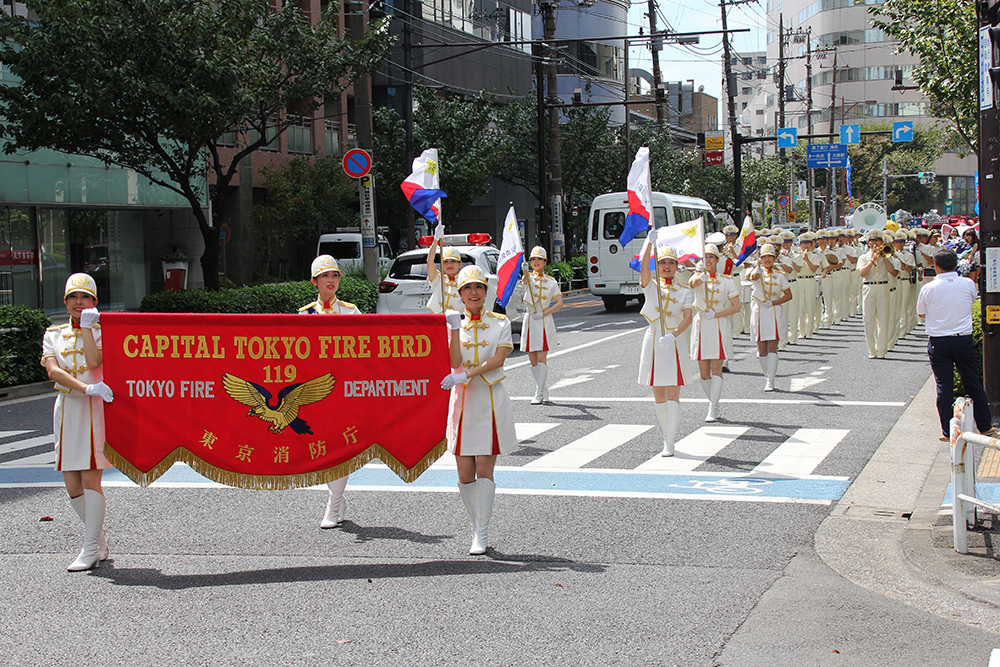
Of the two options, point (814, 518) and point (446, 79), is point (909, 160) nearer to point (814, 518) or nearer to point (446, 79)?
point (446, 79)

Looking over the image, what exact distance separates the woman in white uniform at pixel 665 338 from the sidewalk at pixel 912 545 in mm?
1752

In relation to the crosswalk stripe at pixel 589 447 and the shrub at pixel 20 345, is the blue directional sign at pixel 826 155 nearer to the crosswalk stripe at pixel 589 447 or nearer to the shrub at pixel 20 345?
the shrub at pixel 20 345

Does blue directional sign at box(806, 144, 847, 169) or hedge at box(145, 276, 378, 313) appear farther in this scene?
blue directional sign at box(806, 144, 847, 169)

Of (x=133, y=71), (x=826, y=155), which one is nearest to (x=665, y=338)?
(x=133, y=71)

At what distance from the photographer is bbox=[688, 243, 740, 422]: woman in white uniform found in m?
11.3

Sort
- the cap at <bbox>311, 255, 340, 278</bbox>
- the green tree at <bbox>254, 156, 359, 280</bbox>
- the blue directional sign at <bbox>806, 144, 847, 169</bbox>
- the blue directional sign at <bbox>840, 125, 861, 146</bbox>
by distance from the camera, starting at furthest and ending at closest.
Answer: the blue directional sign at <bbox>806, 144, 847, 169</bbox> → the blue directional sign at <bbox>840, 125, 861, 146</bbox> → the green tree at <bbox>254, 156, 359, 280</bbox> → the cap at <bbox>311, 255, 340, 278</bbox>

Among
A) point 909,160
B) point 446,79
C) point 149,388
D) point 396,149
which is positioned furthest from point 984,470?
point 909,160

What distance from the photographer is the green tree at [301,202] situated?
34.4 meters

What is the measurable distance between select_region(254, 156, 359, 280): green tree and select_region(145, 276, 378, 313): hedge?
13.8 m

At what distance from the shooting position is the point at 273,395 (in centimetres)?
660

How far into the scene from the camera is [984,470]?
8227mm

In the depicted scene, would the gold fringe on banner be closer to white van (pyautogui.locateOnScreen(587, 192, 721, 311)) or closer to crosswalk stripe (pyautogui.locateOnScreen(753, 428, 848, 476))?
crosswalk stripe (pyautogui.locateOnScreen(753, 428, 848, 476))

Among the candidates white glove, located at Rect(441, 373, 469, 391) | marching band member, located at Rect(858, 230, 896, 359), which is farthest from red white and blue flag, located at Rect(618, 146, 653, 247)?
marching band member, located at Rect(858, 230, 896, 359)

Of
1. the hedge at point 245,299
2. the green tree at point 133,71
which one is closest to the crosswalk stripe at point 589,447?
the hedge at point 245,299
